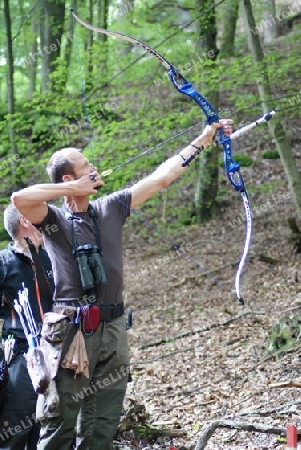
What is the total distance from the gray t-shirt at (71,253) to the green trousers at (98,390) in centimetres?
19

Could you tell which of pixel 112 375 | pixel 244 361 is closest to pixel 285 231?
pixel 244 361

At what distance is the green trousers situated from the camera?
2.87 meters

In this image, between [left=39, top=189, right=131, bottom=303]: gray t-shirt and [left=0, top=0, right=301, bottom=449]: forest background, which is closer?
[left=39, top=189, right=131, bottom=303]: gray t-shirt

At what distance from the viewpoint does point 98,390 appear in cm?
296

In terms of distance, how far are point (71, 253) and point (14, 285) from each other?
0.78 m

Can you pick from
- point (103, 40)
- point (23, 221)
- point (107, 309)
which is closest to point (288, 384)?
point (107, 309)

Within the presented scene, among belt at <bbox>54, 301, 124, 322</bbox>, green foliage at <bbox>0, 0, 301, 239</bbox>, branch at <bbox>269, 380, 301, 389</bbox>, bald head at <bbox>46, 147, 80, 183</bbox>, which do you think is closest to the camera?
belt at <bbox>54, 301, 124, 322</bbox>

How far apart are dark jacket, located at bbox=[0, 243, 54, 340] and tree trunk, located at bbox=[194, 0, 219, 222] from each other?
7.25 meters

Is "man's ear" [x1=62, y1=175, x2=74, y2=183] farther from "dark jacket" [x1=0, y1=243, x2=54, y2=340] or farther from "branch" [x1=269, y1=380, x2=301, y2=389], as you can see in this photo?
"branch" [x1=269, y1=380, x2=301, y2=389]

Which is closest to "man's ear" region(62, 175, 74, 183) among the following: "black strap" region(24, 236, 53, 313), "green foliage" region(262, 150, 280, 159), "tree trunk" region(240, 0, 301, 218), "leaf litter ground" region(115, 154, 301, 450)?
"black strap" region(24, 236, 53, 313)

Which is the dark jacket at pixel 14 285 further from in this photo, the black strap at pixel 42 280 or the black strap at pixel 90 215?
the black strap at pixel 90 215

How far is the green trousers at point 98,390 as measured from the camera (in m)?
2.87

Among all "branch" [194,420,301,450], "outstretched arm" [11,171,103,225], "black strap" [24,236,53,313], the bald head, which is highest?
the bald head

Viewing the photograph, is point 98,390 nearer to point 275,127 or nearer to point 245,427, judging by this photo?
point 245,427
